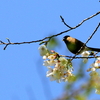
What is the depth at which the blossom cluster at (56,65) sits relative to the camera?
3385 mm

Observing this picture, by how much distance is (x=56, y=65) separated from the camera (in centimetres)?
341

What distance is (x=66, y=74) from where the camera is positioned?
11.1 feet

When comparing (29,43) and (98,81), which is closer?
(98,81)

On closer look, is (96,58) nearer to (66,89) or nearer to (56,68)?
(56,68)

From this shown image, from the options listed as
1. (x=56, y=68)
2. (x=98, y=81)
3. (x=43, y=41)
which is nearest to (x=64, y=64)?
(x=56, y=68)

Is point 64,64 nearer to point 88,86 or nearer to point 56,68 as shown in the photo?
point 56,68

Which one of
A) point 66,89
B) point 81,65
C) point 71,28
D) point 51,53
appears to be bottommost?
point 66,89

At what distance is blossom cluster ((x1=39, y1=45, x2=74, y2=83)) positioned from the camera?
3.38 meters

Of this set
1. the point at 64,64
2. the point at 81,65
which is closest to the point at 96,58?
the point at 64,64

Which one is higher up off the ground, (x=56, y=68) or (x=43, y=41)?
(x=43, y=41)

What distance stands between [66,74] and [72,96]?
6.50 feet

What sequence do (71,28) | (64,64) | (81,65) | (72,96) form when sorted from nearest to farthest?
(72,96)
(81,65)
(64,64)
(71,28)

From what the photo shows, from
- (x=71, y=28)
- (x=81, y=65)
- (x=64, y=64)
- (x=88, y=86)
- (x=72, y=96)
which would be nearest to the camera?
(x=72, y=96)

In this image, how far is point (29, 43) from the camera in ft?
11.4
